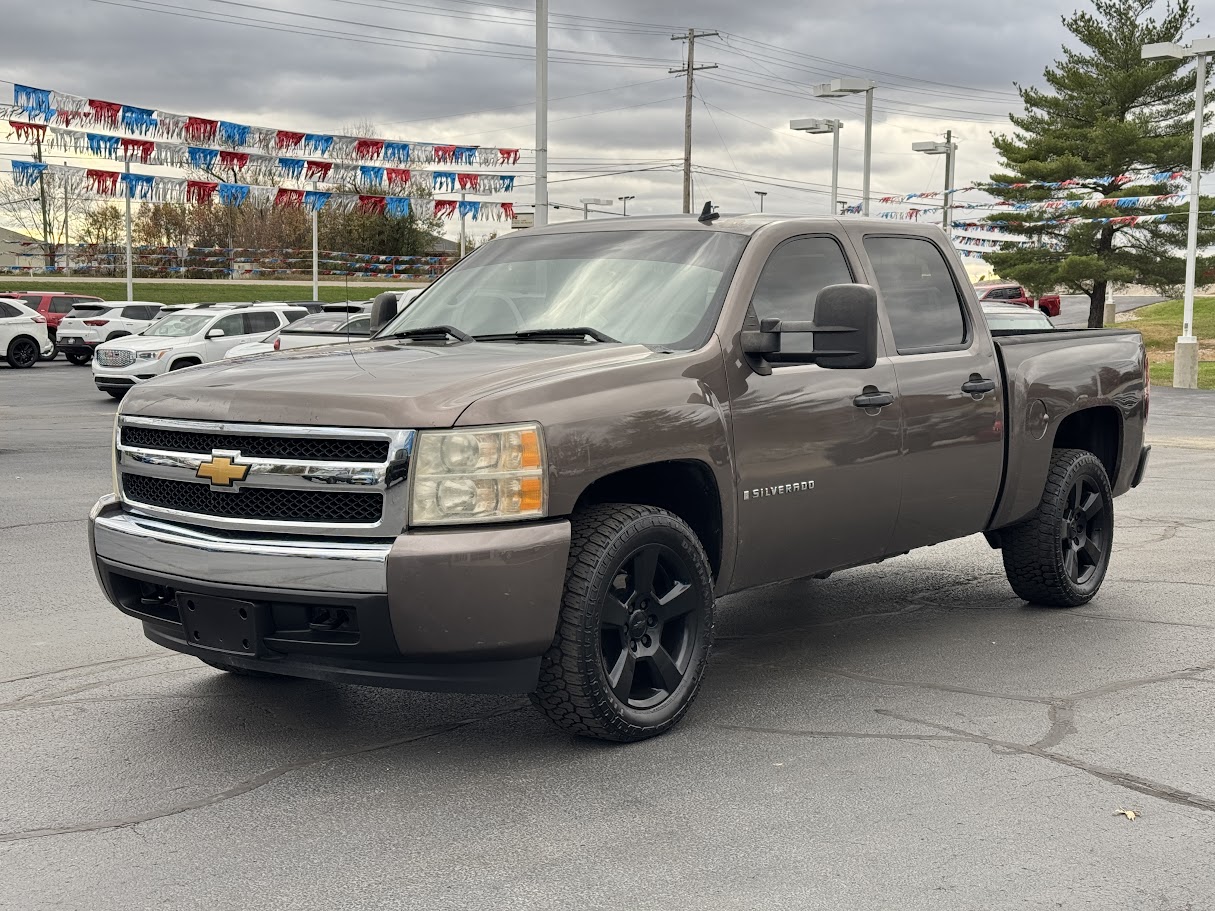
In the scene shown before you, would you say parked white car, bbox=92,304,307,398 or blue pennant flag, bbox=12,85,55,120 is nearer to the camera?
parked white car, bbox=92,304,307,398

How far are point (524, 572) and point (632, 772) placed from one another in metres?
0.80

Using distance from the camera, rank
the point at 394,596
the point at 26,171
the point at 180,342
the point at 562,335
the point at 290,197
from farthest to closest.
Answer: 1. the point at 290,197
2. the point at 26,171
3. the point at 180,342
4. the point at 562,335
5. the point at 394,596

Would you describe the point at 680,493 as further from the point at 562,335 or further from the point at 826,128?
the point at 826,128

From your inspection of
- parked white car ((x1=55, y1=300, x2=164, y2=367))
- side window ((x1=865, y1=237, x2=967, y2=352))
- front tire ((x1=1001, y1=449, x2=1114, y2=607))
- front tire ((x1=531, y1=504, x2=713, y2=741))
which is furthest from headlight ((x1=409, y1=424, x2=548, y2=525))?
parked white car ((x1=55, y1=300, x2=164, y2=367))

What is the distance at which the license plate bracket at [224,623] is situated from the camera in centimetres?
446

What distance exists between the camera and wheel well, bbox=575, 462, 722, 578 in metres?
5.09

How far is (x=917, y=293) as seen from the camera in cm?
652

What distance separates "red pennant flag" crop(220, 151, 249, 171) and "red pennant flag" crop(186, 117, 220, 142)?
0.62 m

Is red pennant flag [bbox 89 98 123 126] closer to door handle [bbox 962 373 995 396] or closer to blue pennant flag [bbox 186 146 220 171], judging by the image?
blue pennant flag [bbox 186 146 220 171]

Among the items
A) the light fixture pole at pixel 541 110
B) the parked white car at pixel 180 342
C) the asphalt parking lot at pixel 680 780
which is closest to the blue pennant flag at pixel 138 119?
the parked white car at pixel 180 342

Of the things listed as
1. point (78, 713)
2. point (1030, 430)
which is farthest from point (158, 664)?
point (1030, 430)

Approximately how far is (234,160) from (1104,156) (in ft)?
95.0

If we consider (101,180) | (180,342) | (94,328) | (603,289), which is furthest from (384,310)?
(101,180)

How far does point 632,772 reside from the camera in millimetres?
4688
